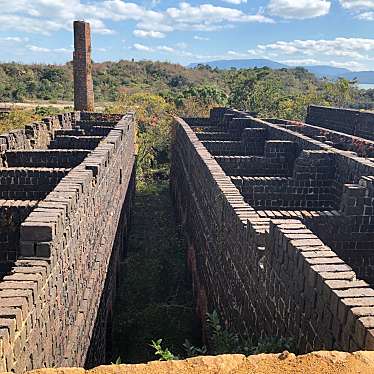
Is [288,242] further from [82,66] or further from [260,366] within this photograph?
[82,66]

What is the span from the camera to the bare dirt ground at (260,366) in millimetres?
2426

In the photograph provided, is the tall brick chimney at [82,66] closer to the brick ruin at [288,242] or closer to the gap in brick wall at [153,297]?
the gap in brick wall at [153,297]

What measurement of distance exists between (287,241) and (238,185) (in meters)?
3.67

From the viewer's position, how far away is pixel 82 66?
23.1 meters

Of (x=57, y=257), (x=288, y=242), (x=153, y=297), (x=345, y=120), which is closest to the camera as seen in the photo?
(x=288, y=242)

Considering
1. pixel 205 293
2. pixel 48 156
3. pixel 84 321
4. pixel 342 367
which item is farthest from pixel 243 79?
pixel 342 367

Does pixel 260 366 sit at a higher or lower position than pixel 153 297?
higher

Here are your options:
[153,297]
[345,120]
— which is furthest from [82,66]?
[153,297]

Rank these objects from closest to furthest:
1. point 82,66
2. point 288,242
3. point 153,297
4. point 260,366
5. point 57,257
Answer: point 260,366 → point 288,242 → point 57,257 → point 153,297 → point 82,66

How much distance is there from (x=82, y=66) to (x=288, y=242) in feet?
68.8

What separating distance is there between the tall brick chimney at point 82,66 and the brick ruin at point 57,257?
44.0ft

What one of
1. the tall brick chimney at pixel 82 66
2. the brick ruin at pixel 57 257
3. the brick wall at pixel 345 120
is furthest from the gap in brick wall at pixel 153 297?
Result: the tall brick chimney at pixel 82 66

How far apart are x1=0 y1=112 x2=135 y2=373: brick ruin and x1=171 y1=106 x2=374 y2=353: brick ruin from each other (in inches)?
62.5

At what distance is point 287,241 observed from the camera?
3947 mm
